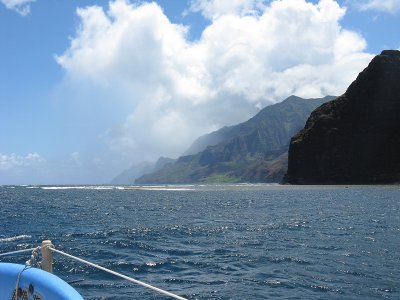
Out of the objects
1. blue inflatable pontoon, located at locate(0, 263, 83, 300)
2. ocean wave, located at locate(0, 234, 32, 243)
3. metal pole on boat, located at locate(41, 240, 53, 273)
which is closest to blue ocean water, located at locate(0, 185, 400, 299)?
ocean wave, located at locate(0, 234, 32, 243)

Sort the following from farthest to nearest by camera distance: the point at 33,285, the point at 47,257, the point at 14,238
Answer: the point at 14,238, the point at 47,257, the point at 33,285

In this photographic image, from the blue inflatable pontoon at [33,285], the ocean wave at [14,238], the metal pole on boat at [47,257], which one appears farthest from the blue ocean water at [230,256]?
the blue inflatable pontoon at [33,285]

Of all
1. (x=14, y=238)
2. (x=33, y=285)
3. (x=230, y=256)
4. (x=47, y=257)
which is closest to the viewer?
(x=33, y=285)

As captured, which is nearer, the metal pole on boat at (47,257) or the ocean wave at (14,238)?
the metal pole on boat at (47,257)

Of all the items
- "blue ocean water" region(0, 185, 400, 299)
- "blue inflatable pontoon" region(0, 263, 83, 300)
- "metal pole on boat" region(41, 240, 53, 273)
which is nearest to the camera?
"blue inflatable pontoon" region(0, 263, 83, 300)

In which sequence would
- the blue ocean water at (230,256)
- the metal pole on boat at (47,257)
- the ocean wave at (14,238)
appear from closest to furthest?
the metal pole on boat at (47,257), the blue ocean water at (230,256), the ocean wave at (14,238)

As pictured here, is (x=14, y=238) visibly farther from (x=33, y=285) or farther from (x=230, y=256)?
(x=33, y=285)

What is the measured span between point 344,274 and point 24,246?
22449 millimetres

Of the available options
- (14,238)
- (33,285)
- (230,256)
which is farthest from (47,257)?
(14,238)

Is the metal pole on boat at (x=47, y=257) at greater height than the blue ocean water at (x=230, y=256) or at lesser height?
greater

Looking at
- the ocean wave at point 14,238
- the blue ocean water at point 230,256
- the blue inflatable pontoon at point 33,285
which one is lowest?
the blue ocean water at point 230,256

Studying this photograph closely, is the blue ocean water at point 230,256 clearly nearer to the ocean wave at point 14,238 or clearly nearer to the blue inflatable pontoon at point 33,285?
the ocean wave at point 14,238

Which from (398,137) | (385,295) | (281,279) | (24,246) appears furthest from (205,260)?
(398,137)

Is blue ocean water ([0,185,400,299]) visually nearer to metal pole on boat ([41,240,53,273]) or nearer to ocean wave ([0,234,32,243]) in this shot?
ocean wave ([0,234,32,243])
